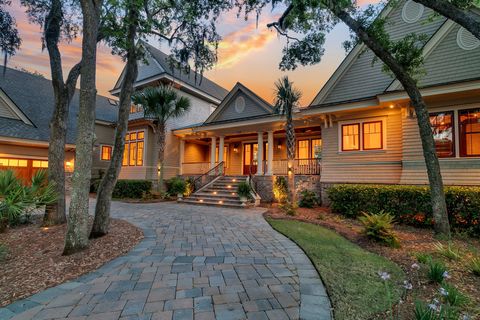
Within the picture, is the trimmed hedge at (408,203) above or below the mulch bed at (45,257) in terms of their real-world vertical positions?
above

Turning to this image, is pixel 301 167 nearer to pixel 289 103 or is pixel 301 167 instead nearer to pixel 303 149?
pixel 303 149

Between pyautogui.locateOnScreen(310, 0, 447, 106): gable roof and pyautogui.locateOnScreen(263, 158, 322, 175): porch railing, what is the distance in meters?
3.12

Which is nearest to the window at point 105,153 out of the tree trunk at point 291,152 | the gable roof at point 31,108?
the gable roof at point 31,108

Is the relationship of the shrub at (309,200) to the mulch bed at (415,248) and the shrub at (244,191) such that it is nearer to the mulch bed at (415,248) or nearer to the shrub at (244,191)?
the mulch bed at (415,248)

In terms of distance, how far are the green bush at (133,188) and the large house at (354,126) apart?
1.21 metres

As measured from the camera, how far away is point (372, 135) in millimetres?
10453

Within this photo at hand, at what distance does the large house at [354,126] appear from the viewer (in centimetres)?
848

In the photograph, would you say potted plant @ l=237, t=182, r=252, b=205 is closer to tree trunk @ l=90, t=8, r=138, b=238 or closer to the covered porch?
the covered porch

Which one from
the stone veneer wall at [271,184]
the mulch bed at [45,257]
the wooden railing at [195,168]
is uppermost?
the wooden railing at [195,168]

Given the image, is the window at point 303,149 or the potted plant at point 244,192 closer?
the potted plant at point 244,192

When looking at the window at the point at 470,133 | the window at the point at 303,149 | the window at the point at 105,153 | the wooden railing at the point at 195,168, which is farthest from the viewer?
the window at the point at 105,153

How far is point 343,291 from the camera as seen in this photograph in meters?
3.28

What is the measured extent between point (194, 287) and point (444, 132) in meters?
10.1

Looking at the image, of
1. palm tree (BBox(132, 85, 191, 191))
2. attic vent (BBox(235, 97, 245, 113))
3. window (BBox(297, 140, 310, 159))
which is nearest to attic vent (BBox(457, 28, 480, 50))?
window (BBox(297, 140, 310, 159))
